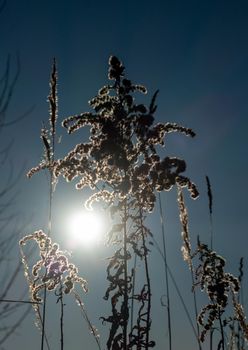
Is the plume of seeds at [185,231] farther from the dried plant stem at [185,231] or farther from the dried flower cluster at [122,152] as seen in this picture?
the dried flower cluster at [122,152]

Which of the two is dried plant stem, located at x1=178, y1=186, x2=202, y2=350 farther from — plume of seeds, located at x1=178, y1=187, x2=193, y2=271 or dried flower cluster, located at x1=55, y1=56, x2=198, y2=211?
dried flower cluster, located at x1=55, y1=56, x2=198, y2=211

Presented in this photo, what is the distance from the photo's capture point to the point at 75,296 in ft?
17.3

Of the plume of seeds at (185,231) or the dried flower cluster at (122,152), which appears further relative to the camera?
the plume of seeds at (185,231)

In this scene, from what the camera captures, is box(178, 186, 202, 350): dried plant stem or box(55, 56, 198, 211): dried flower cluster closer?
box(55, 56, 198, 211): dried flower cluster

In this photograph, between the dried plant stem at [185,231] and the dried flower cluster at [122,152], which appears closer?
the dried flower cluster at [122,152]

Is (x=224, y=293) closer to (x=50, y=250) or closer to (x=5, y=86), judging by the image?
(x=50, y=250)

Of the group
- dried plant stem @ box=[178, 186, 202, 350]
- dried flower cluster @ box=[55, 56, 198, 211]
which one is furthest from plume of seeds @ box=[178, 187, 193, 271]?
dried flower cluster @ box=[55, 56, 198, 211]

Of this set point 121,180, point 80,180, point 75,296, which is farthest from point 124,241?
point 75,296

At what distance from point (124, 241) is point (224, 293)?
2245 mm

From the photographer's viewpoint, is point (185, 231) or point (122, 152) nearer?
point (122, 152)

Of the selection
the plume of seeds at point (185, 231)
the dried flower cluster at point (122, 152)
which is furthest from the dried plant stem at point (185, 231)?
the dried flower cluster at point (122, 152)

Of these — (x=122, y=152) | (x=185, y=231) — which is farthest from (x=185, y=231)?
(x=122, y=152)

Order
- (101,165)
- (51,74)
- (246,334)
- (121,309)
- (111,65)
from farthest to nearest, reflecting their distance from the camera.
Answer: (51,74), (246,334), (111,65), (101,165), (121,309)

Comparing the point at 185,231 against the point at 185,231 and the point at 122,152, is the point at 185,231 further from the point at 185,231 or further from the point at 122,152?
the point at 122,152
